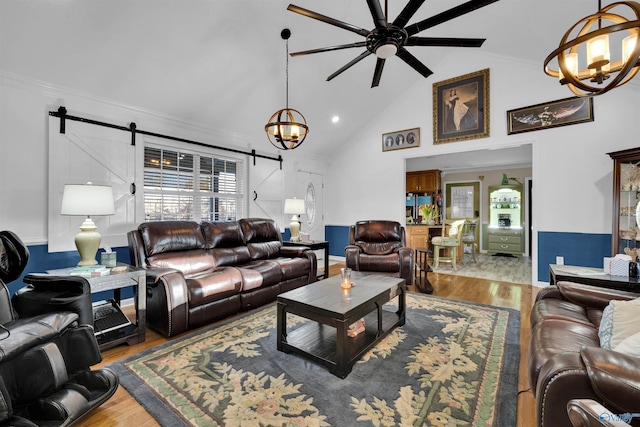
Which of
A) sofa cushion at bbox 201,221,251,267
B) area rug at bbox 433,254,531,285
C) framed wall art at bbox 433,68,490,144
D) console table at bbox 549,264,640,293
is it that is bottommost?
area rug at bbox 433,254,531,285

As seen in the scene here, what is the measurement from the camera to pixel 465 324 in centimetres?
283

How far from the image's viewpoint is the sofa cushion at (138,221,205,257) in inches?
122

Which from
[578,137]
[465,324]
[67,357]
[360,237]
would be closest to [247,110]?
[360,237]

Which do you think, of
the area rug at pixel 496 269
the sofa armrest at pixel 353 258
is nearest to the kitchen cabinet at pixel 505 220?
the area rug at pixel 496 269

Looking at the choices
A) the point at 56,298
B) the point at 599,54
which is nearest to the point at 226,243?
the point at 56,298

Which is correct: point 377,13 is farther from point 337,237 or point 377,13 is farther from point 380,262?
point 337,237

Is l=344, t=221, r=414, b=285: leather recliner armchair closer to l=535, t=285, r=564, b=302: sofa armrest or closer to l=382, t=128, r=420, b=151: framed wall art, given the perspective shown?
l=535, t=285, r=564, b=302: sofa armrest

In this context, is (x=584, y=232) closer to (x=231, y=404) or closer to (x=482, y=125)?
(x=482, y=125)

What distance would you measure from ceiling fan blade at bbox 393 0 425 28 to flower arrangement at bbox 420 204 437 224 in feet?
17.3

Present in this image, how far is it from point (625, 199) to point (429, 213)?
12.4ft

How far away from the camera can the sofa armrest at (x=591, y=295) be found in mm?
1962

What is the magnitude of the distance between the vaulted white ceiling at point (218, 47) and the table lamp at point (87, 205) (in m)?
1.37

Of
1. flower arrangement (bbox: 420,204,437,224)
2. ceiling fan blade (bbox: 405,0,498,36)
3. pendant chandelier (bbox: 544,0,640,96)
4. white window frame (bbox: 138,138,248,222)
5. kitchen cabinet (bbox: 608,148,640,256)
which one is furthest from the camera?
flower arrangement (bbox: 420,204,437,224)

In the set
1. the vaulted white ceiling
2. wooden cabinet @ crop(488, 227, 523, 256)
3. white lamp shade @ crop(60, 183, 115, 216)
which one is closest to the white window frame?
the vaulted white ceiling
